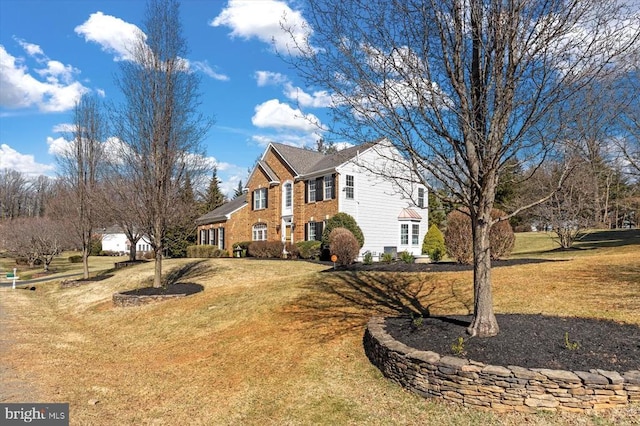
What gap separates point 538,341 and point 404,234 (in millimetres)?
20883

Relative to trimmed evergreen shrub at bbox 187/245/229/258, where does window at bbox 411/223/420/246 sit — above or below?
above

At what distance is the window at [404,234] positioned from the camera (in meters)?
26.2

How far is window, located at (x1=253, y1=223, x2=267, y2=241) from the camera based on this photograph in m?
29.3

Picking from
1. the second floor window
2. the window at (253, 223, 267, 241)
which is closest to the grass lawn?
the second floor window

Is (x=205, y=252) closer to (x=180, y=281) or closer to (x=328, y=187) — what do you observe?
(x=328, y=187)

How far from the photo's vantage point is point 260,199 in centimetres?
2981

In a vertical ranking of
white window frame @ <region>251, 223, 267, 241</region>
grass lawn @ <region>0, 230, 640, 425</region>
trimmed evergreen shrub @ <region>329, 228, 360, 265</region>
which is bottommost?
grass lawn @ <region>0, 230, 640, 425</region>

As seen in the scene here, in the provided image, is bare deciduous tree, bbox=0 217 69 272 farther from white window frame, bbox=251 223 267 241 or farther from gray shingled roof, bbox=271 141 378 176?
gray shingled roof, bbox=271 141 378 176

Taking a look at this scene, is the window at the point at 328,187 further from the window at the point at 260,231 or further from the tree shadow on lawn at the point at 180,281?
the tree shadow on lawn at the point at 180,281

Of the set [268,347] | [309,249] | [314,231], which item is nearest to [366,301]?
[268,347]

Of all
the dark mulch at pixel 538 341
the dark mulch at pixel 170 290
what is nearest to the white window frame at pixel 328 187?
the dark mulch at pixel 170 290

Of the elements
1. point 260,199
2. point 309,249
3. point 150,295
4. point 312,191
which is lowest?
point 150,295

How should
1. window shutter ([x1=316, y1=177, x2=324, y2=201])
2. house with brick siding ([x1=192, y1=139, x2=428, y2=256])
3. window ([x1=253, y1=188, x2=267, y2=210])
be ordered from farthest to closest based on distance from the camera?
window ([x1=253, y1=188, x2=267, y2=210]), window shutter ([x1=316, y1=177, x2=324, y2=201]), house with brick siding ([x1=192, y1=139, x2=428, y2=256])

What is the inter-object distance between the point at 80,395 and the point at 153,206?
324 inches
